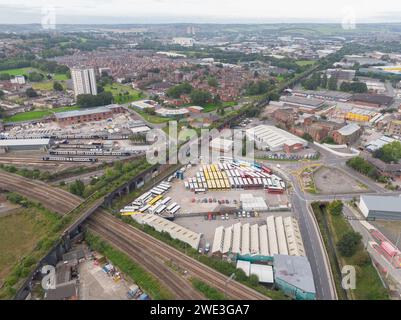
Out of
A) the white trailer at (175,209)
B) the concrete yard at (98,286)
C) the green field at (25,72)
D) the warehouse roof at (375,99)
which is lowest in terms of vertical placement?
the concrete yard at (98,286)

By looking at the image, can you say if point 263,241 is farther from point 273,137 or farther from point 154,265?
point 273,137

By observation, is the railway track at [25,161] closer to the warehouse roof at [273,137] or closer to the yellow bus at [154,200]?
the yellow bus at [154,200]

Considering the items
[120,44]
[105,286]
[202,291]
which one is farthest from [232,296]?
[120,44]

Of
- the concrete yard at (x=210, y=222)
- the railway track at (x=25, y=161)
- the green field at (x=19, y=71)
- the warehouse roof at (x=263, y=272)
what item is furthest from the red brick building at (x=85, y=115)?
the green field at (x=19, y=71)

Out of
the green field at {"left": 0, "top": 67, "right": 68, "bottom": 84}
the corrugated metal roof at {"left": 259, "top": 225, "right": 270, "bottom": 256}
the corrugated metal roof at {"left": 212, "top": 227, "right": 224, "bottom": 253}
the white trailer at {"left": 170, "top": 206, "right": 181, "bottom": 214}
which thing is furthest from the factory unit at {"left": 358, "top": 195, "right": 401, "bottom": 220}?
the green field at {"left": 0, "top": 67, "right": 68, "bottom": 84}

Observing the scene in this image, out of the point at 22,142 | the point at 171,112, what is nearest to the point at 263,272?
the point at 22,142

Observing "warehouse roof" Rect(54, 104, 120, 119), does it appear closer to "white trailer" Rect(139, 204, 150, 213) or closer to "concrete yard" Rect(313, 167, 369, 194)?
"white trailer" Rect(139, 204, 150, 213)
